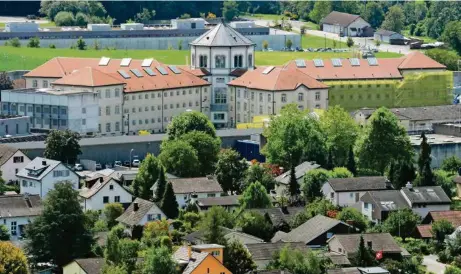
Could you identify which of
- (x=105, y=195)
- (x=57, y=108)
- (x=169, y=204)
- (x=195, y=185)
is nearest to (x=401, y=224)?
(x=169, y=204)

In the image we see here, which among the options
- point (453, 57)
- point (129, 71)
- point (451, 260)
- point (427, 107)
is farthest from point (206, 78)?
point (451, 260)

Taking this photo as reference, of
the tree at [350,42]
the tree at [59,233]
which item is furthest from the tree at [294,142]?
the tree at [350,42]

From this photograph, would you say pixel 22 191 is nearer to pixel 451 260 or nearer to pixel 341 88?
pixel 451 260

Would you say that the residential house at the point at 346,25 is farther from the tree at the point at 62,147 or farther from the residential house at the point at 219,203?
the residential house at the point at 219,203

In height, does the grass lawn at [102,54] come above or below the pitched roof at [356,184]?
below

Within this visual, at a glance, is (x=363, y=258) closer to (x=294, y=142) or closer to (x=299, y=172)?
(x=299, y=172)

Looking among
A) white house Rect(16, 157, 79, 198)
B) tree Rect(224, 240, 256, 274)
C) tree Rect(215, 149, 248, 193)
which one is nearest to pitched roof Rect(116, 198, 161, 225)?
white house Rect(16, 157, 79, 198)

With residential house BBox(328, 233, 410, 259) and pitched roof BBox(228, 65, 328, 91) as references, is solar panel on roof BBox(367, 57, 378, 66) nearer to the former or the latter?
pitched roof BBox(228, 65, 328, 91)
